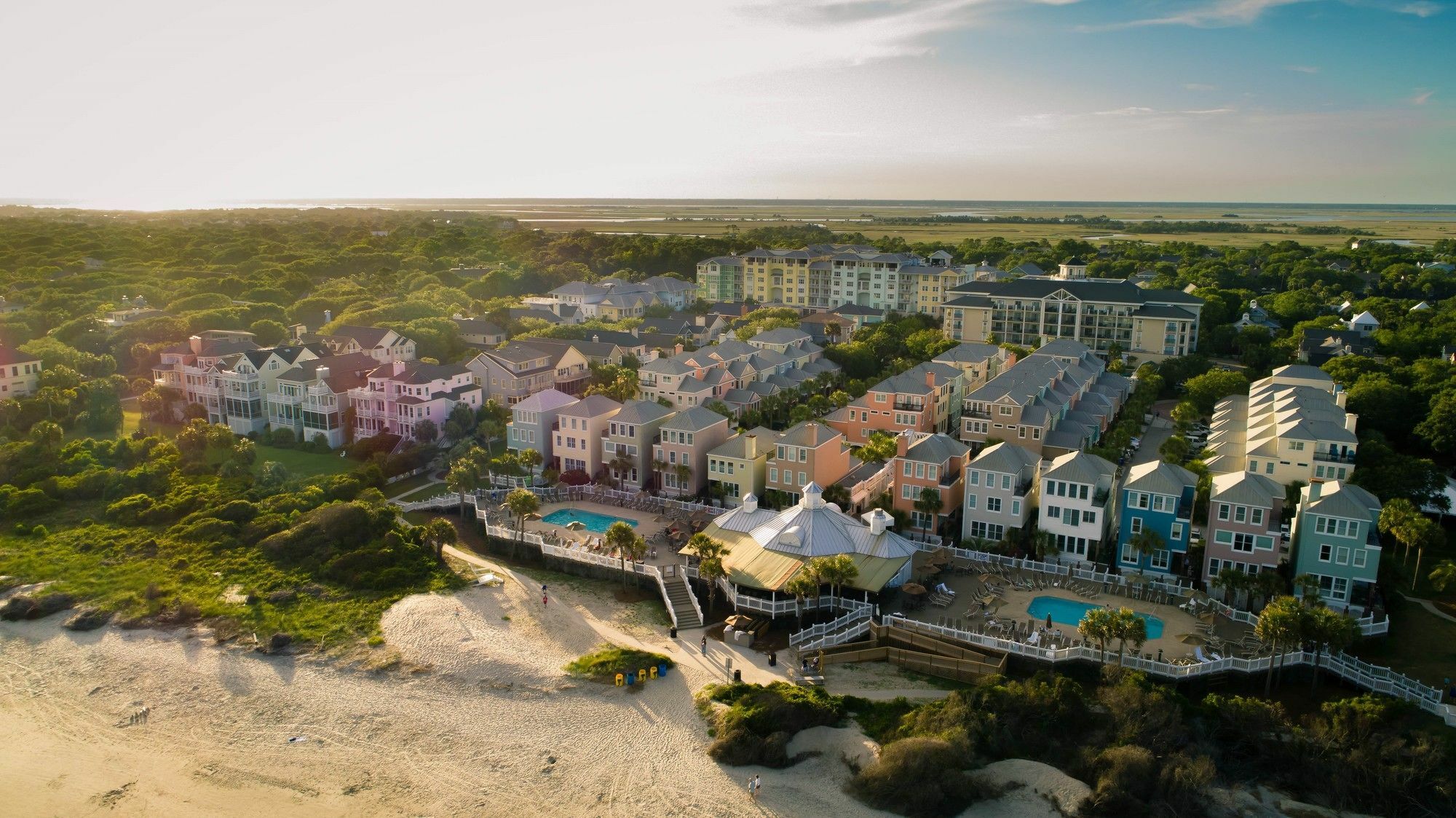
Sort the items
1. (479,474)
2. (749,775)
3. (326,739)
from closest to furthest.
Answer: (749,775), (326,739), (479,474)

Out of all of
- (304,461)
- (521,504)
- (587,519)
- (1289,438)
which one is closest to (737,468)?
(587,519)

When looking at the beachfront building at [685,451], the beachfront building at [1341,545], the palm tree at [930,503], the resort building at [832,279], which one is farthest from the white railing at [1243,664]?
the resort building at [832,279]

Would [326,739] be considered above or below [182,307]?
below

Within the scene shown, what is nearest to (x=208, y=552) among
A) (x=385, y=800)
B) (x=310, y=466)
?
(x=310, y=466)

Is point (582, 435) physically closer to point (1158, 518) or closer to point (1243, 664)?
point (1158, 518)

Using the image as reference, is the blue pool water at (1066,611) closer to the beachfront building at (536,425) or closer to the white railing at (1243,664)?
the white railing at (1243,664)

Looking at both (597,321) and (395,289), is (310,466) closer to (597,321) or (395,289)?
(597,321)
